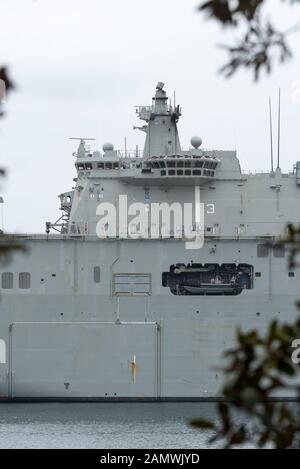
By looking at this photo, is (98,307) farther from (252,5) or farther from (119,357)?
(252,5)

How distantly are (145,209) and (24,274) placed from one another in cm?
444

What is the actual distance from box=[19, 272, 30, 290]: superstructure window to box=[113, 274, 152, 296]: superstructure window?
2.65 meters

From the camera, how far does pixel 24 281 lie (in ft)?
119

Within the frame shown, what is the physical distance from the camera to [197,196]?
125ft

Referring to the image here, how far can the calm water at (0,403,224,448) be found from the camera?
94.7ft

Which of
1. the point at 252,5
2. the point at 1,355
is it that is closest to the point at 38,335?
the point at 1,355

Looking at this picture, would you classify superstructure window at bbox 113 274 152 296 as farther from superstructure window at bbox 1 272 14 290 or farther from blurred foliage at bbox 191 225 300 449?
blurred foliage at bbox 191 225 300 449

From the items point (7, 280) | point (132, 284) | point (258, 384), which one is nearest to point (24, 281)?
point (7, 280)

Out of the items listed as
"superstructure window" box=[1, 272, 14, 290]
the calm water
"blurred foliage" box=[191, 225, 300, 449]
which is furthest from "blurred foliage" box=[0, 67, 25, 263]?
"superstructure window" box=[1, 272, 14, 290]

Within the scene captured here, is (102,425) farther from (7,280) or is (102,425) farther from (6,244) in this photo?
(6,244)

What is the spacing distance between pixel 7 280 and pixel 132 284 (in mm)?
3854

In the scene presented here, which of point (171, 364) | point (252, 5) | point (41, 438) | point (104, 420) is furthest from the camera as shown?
point (171, 364)

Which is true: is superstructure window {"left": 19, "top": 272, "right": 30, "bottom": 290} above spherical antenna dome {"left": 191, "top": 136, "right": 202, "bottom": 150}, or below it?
below

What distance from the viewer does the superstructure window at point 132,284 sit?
3612cm
